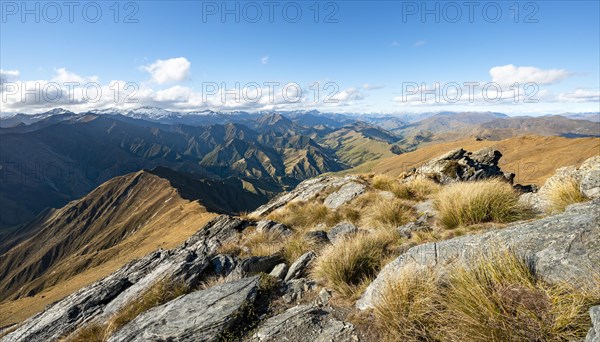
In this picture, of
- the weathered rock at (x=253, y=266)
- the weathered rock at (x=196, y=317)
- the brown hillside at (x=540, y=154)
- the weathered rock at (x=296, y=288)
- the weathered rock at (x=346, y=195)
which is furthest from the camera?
the brown hillside at (x=540, y=154)

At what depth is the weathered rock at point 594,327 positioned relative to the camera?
3.12 metres

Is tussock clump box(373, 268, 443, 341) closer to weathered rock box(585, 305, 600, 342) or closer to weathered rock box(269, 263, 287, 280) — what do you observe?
weathered rock box(585, 305, 600, 342)

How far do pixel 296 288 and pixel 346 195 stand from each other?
42.5 feet

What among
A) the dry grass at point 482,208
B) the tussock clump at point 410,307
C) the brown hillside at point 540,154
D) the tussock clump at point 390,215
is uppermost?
the dry grass at point 482,208

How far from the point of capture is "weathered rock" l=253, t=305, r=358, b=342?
5451 millimetres

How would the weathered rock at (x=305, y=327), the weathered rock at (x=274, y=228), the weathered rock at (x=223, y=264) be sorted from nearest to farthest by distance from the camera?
the weathered rock at (x=305, y=327)
the weathered rock at (x=223, y=264)
the weathered rock at (x=274, y=228)

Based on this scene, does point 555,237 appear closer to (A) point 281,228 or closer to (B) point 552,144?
(A) point 281,228

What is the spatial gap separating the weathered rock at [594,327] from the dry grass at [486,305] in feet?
0.57

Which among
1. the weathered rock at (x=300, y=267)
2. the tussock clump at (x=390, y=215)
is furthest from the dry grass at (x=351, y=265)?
the tussock clump at (x=390, y=215)

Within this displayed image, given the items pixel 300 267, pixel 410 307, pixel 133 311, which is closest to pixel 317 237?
pixel 300 267

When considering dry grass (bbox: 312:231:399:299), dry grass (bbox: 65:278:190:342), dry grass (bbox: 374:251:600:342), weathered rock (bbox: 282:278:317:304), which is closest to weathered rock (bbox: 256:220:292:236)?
dry grass (bbox: 65:278:190:342)

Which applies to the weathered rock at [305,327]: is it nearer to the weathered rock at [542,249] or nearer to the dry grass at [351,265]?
the weathered rock at [542,249]

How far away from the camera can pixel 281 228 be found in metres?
15.7

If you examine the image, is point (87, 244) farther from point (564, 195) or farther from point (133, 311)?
point (564, 195)
